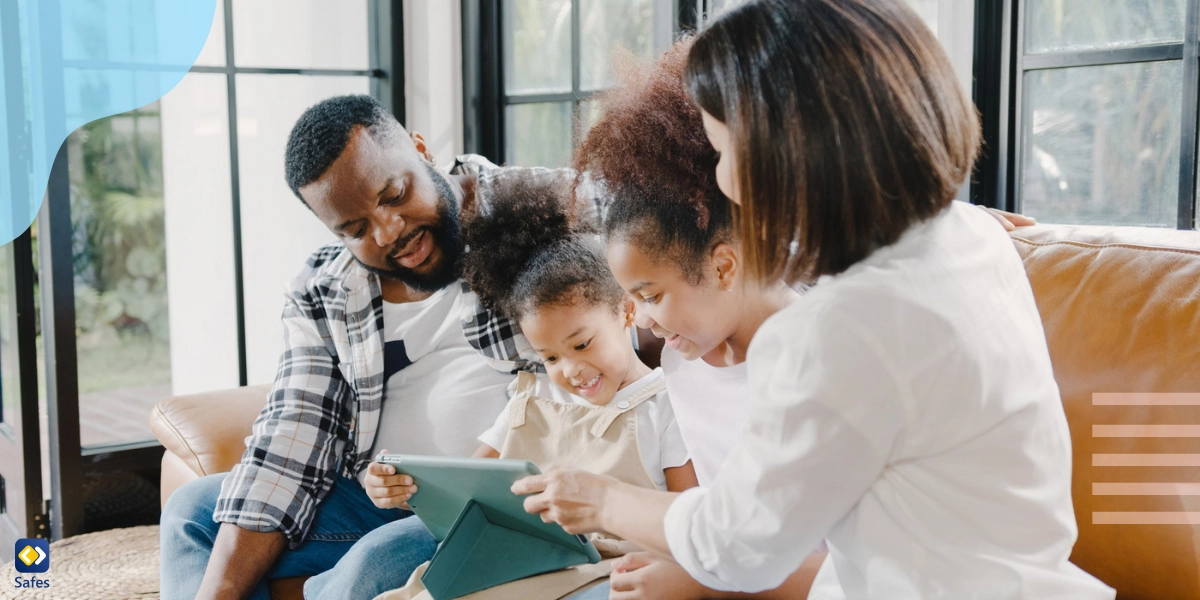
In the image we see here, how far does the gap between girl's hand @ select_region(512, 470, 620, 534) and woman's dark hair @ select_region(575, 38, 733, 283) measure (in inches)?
11.8

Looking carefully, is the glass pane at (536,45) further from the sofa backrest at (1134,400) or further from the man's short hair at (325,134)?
the sofa backrest at (1134,400)

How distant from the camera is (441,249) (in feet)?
5.80

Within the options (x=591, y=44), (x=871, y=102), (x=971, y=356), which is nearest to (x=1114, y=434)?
(x=971, y=356)

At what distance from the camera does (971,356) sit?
80 cm

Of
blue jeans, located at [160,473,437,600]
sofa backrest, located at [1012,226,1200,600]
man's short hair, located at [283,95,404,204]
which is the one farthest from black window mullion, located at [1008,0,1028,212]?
blue jeans, located at [160,473,437,600]

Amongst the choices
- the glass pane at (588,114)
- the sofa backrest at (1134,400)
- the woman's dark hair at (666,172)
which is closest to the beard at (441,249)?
the glass pane at (588,114)

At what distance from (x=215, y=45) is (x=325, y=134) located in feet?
4.57

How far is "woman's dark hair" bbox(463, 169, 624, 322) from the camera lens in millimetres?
1512

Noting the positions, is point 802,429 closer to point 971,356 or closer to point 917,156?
point 971,356

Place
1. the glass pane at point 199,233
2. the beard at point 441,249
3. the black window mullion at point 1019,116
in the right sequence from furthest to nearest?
1. the glass pane at point 199,233
2. the black window mullion at point 1019,116
3. the beard at point 441,249

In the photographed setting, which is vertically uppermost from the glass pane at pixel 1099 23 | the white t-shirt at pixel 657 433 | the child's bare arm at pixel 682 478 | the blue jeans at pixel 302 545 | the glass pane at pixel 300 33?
the glass pane at pixel 300 33

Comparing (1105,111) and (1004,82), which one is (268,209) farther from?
(1105,111)

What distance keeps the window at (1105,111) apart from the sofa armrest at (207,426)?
167cm

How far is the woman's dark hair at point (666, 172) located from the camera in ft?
3.94
